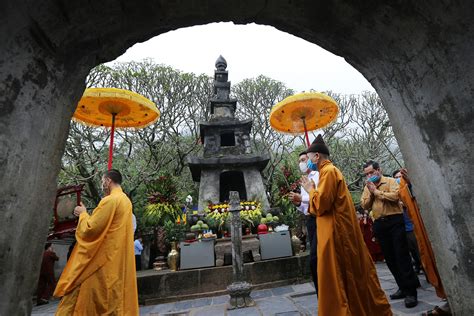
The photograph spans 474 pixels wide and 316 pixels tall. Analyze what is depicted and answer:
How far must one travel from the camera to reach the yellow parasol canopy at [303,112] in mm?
6262

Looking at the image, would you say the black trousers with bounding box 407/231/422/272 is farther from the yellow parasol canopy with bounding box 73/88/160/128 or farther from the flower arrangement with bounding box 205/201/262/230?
the yellow parasol canopy with bounding box 73/88/160/128

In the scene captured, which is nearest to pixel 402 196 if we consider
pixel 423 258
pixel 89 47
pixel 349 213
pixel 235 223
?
pixel 423 258

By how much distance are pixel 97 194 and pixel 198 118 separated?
28.2 feet

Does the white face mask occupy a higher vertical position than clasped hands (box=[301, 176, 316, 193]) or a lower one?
higher

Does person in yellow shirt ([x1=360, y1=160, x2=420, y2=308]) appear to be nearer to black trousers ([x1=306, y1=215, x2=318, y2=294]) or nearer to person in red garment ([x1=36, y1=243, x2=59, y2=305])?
black trousers ([x1=306, y1=215, x2=318, y2=294])

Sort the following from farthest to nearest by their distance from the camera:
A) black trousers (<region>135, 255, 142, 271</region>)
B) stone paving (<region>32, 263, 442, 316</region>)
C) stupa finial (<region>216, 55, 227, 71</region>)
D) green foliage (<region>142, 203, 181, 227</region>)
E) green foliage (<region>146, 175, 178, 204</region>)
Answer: stupa finial (<region>216, 55, 227, 71</region>), green foliage (<region>146, 175, 178, 204</region>), green foliage (<region>142, 203, 181, 227</region>), black trousers (<region>135, 255, 142, 271</region>), stone paving (<region>32, 263, 442, 316</region>)

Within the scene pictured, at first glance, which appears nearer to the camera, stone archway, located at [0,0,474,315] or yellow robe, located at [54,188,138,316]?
stone archway, located at [0,0,474,315]

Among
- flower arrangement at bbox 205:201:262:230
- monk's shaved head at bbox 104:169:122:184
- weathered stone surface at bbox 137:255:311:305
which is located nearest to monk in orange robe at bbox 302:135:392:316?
monk's shaved head at bbox 104:169:122:184

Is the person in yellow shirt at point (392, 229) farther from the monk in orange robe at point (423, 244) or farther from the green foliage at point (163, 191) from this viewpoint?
the green foliage at point (163, 191)

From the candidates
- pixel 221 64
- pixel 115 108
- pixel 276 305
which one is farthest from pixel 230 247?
pixel 221 64

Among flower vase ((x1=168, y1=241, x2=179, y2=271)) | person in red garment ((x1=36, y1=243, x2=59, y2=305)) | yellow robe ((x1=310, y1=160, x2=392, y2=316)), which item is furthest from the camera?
person in red garment ((x1=36, y1=243, x2=59, y2=305))

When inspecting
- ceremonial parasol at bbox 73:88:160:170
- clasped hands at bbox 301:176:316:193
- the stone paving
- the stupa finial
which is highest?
the stupa finial

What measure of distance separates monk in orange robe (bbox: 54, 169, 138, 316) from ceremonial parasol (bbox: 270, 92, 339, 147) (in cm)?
422

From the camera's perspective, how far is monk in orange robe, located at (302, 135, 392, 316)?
104 inches
